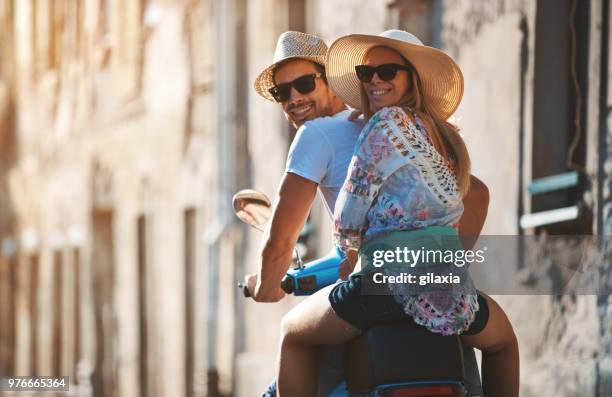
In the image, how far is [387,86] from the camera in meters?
3.74

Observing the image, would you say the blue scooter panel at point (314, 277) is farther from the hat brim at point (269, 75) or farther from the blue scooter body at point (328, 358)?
the hat brim at point (269, 75)

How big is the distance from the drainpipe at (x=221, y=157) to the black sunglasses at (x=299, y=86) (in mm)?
9022

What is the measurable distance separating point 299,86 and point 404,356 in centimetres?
113

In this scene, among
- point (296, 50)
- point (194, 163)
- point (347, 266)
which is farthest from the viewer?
point (194, 163)

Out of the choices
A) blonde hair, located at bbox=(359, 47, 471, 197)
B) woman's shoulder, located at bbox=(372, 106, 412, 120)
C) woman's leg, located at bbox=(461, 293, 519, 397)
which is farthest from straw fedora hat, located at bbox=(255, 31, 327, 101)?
woman's leg, located at bbox=(461, 293, 519, 397)

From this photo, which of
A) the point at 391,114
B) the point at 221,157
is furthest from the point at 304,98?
the point at 221,157

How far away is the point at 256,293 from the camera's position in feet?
13.2

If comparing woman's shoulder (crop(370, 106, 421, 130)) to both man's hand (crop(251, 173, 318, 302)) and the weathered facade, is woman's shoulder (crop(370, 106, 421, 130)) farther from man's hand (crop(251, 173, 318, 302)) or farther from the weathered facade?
the weathered facade

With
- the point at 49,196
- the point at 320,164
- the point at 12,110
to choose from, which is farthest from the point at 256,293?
the point at 12,110

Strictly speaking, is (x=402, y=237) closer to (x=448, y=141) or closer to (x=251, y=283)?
(x=448, y=141)

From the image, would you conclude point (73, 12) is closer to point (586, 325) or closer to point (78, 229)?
point (78, 229)

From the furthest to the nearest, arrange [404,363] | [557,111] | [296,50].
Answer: [557,111], [296,50], [404,363]

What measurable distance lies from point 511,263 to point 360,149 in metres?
4.47

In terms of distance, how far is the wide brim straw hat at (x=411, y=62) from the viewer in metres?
3.75
